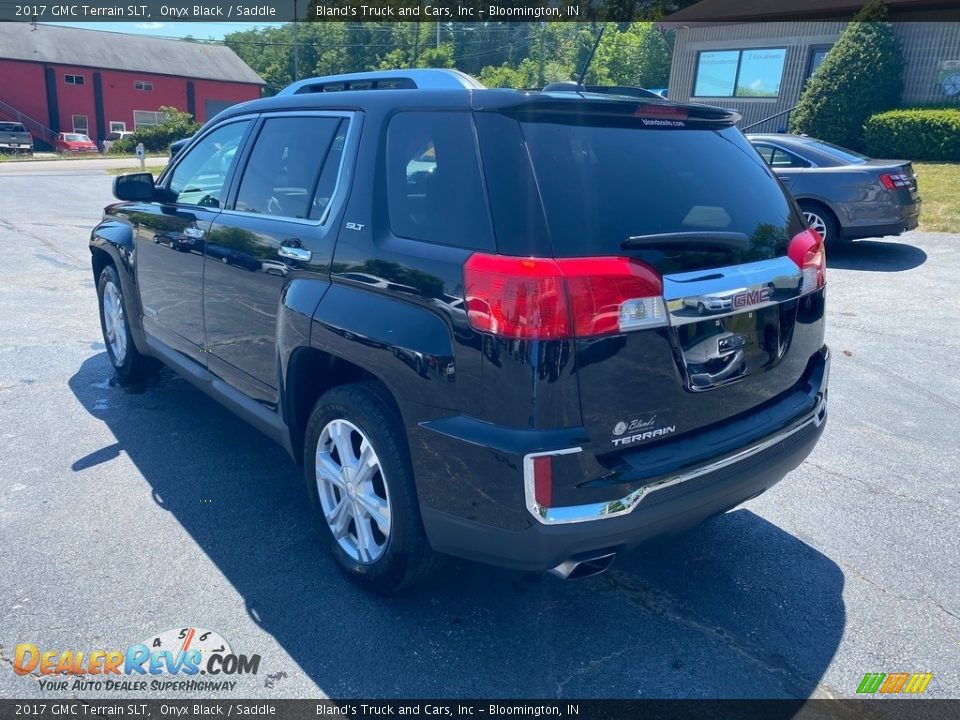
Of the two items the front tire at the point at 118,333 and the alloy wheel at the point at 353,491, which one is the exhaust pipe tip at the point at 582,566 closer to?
the alloy wheel at the point at 353,491

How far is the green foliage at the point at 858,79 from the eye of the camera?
66.4 ft

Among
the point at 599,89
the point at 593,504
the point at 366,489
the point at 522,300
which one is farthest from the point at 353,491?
the point at 599,89

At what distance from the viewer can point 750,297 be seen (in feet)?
9.09

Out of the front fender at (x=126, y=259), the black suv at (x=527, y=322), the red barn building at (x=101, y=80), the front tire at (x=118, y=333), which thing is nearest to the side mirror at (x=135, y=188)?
the front fender at (x=126, y=259)

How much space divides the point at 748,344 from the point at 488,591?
4.76 ft

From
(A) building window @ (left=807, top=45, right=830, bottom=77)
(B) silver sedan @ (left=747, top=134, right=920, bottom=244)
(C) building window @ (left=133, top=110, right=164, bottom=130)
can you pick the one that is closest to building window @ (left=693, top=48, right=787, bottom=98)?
(A) building window @ (left=807, top=45, right=830, bottom=77)

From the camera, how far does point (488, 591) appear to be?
3.27 metres

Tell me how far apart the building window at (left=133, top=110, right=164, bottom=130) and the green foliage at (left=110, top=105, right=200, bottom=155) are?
1222 centimetres

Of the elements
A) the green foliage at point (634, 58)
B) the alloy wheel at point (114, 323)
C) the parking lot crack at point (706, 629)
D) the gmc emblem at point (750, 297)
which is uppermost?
the green foliage at point (634, 58)

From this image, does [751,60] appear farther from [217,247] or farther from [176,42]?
[176,42]

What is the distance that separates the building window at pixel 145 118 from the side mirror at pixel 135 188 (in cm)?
5701

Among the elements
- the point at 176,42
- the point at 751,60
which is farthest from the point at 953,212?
the point at 176,42

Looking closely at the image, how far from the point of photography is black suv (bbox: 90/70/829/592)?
2451 mm

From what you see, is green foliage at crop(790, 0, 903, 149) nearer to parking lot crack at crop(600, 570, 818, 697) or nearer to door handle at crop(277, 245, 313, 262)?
parking lot crack at crop(600, 570, 818, 697)
